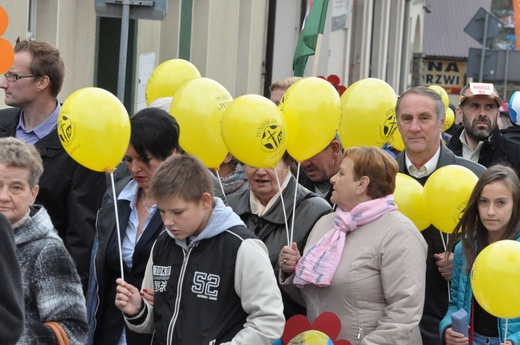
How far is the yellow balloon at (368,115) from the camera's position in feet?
24.4

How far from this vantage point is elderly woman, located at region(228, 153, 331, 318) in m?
6.39

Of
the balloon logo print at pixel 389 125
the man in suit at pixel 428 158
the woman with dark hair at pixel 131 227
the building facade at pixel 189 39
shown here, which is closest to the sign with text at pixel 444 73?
the building facade at pixel 189 39

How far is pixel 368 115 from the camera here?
745cm

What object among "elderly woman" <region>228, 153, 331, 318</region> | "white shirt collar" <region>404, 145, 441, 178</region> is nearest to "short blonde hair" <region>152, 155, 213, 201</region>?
"elderly woman" <region>228, 153, 331, 318</region>

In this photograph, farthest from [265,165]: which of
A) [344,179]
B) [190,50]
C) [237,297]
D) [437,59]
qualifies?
[437,59]

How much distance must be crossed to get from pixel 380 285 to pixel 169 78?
2810mm

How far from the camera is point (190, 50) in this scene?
1697 centimetres

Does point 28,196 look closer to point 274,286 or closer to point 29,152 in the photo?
point 29,152

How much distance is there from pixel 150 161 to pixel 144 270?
0.50 m

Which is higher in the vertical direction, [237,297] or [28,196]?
[28,196]

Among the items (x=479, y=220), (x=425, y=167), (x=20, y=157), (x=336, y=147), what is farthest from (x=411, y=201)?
(x=20, y=157)

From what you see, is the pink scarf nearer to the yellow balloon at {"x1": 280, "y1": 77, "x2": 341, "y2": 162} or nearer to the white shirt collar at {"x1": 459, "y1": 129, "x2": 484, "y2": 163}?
the yellow balloon at {"x1": 280, "y1": 77, "x2": 341, "y2": 162}

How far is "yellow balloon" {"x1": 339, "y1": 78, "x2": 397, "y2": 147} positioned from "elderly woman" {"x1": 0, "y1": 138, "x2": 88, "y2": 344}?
9.06 ft

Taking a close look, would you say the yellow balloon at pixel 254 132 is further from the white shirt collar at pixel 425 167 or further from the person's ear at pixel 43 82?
the person's ear at pixel 43 82
